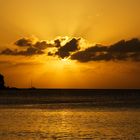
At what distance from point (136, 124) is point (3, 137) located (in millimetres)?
15233

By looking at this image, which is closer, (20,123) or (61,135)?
(61,135)

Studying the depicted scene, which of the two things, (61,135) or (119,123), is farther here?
(119,123)

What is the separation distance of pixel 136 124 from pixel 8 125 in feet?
38.7

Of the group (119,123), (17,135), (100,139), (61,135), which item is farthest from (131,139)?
(119,123)

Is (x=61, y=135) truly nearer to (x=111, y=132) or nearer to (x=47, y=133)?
(x=47, y=133)

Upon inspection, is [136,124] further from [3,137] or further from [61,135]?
[3,137]

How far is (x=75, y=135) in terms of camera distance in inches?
1591

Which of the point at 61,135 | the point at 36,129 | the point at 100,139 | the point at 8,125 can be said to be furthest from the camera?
the point at 8,125

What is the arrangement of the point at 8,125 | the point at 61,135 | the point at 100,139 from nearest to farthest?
the point at 100,139
the point at 61,135
the point at 8,125

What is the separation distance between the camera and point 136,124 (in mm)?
49500

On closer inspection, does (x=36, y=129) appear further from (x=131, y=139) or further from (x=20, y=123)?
(x=131, y=139)

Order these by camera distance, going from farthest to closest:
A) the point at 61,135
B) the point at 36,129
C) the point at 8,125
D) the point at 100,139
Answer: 1. the point at 8,125
2. the point at 36,129
3. the point at 61,135
4. the point at 100,139

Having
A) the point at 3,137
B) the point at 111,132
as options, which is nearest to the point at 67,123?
the point at 111,132

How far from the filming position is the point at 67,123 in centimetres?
5128
